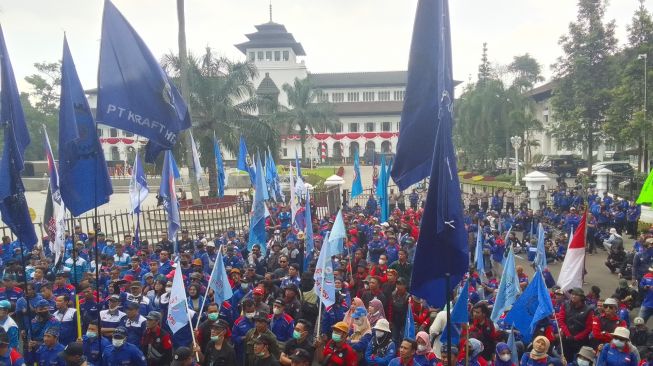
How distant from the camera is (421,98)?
4883 millimetres

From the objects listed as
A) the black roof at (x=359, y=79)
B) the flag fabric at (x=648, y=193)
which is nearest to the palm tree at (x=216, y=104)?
the flag fabric at (x=648, y=193)

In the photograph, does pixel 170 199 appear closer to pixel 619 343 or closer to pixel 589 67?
pixel 619 343

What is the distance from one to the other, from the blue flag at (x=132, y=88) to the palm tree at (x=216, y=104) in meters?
17.1

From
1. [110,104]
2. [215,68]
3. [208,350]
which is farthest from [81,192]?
[215,68]

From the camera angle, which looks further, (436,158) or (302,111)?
(302,111)

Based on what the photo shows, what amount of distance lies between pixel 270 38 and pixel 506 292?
65428mm

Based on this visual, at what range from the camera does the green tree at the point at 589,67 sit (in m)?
31.8

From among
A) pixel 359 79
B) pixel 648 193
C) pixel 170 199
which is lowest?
pixel 648 193

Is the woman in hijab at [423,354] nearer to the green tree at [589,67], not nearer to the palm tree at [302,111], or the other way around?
the green tree at [589,67]

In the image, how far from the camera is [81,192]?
580 cm

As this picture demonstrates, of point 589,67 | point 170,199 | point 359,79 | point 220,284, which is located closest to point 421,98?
point 220,284

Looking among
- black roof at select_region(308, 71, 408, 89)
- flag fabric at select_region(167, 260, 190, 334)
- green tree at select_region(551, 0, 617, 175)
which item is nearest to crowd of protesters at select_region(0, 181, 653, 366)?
flag fabric at select_region(167, 260, 190, 334)

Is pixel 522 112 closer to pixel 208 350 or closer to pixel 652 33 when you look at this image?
pixel 652 33

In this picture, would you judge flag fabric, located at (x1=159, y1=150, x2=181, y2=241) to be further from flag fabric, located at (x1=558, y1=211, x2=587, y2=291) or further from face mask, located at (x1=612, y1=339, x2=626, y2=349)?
face mask, located at (x1=612, y1=339, x2=626, y2=349)
